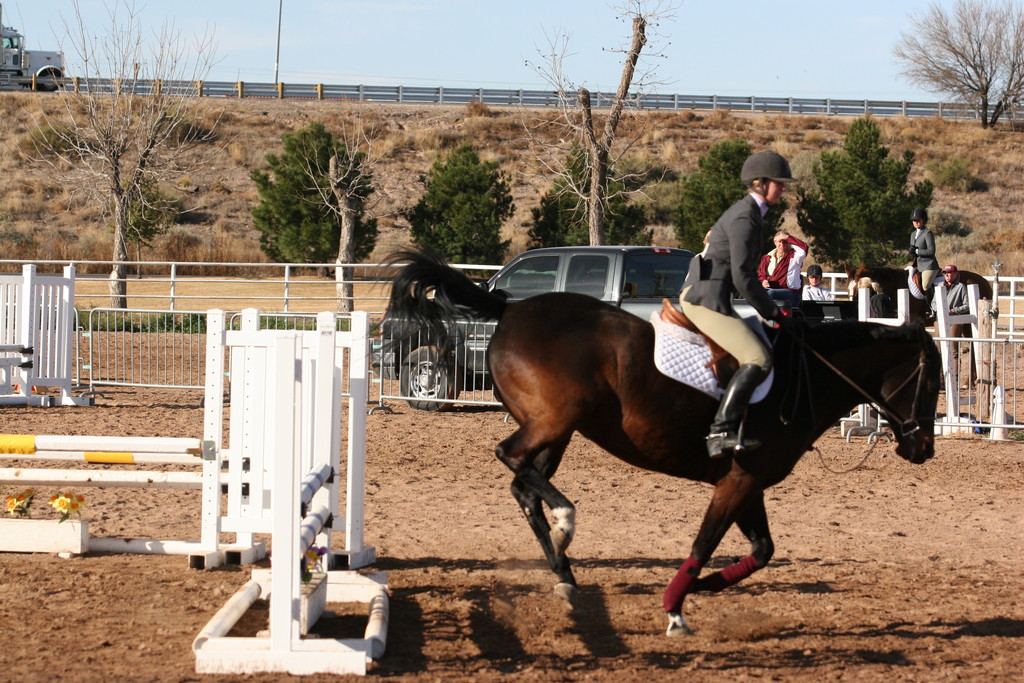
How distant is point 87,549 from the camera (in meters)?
6.62

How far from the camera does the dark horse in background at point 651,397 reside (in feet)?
18.0

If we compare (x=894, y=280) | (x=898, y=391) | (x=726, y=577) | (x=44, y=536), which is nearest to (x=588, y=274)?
(x=894, y=280)

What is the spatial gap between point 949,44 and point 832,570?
53.6 meters

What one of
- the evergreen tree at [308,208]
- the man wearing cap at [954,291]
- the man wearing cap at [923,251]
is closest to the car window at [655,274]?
the man wearing cap at [923,251]

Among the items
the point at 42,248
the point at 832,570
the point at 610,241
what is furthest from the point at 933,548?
the point at 42,248

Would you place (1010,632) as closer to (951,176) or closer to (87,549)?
(87,549)

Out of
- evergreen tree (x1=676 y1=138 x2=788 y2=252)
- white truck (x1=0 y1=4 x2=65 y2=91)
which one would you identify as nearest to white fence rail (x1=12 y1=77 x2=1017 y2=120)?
white truck (x1=0 y1=4 x2=65 y2=91)

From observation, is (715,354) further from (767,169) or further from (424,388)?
(424,388)

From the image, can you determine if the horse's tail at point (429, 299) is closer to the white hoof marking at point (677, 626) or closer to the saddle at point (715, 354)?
the saddle at point (715, 354)

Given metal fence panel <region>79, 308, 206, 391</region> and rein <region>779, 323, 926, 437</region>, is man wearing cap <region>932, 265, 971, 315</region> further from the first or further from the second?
metal fence panel <region>79, 308, 206, 391</region>

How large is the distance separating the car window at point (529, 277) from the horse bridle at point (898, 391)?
7.57 m

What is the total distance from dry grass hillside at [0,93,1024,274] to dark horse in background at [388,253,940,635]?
29260 millimetres

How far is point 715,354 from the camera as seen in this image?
5.55 metres

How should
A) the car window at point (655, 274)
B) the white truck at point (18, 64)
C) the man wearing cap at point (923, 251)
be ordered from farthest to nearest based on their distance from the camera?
the white truck at point (18, 64) → the man wearing cap at point (923, 251) → the car window at point (655, 274)
